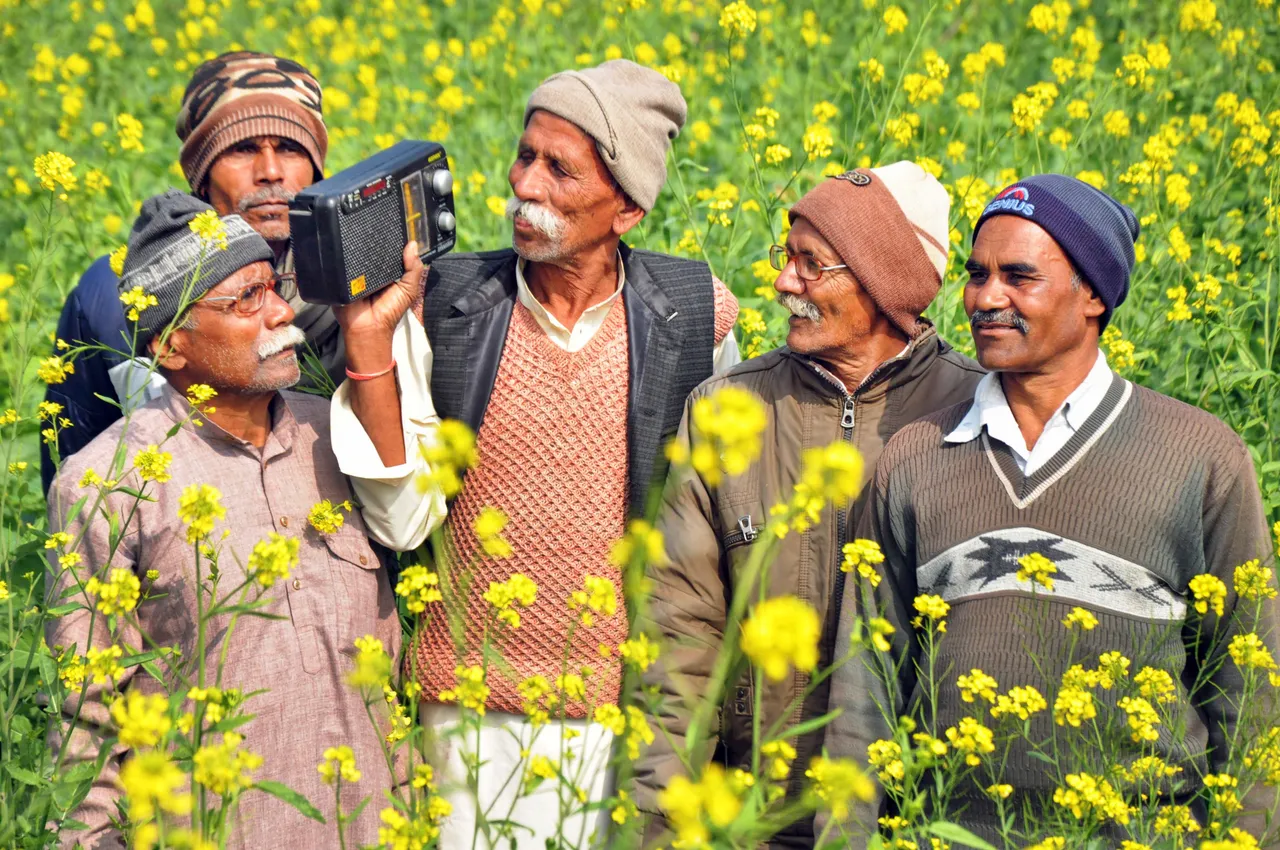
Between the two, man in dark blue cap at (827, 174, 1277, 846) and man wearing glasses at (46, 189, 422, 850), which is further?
man wearing glasses at (46, 189, 422, 850)

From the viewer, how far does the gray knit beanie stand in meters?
2.44

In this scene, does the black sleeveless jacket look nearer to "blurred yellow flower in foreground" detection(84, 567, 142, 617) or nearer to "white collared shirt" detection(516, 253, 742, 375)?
"white collared shirt" detection(516, 253, 742, 375)

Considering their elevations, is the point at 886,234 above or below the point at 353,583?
above

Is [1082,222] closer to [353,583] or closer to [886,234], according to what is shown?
[886,234]

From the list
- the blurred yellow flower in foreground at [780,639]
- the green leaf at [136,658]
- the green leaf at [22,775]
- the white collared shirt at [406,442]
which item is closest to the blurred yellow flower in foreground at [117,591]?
the green leaf at [136,658]

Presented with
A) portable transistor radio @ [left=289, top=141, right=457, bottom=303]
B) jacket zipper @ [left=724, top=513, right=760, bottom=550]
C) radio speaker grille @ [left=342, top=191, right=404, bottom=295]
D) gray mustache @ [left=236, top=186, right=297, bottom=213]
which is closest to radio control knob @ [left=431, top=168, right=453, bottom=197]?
portable transistor radio @ [left=289, top=141, right=457, bottom=303]

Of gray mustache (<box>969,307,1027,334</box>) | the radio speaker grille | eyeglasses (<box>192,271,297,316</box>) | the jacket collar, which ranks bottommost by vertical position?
the jacket collar

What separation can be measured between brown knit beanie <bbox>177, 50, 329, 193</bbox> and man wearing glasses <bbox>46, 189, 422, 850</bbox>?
592 mm

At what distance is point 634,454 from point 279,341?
719 millimetres

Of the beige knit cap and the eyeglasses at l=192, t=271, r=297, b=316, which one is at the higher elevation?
the beige knit cap

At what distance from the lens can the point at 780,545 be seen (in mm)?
2383

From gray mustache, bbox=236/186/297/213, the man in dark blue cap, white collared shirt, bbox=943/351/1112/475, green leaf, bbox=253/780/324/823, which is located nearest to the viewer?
green leaf, bbox=253/780/324/823

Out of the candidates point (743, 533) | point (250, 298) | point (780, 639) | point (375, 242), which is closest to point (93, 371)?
point (250, 298)

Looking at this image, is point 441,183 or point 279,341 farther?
point 441,183
